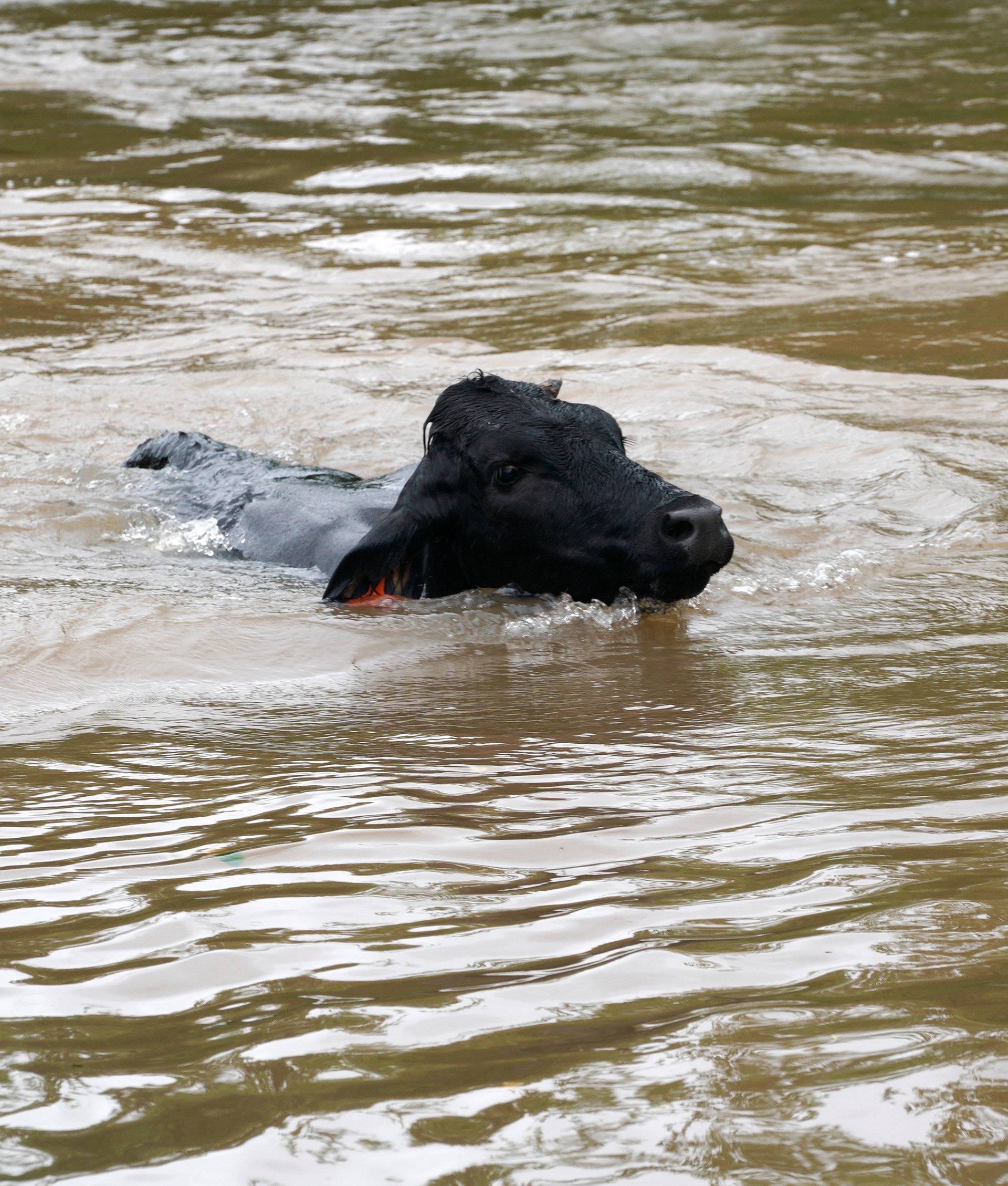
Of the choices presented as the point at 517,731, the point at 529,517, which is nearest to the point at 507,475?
the point at 529,517

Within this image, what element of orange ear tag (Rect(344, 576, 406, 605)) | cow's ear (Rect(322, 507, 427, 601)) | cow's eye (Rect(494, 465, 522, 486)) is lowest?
orange ear tag (Rect(344, 576, 406, 605))

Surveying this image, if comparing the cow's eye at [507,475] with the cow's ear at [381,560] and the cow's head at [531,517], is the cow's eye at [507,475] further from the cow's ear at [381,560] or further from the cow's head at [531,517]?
the cow's ear at [381,560]

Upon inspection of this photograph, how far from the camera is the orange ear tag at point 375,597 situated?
6.89 meters

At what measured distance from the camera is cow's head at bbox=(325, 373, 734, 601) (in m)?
6.29

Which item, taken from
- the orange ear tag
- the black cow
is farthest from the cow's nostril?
the orange ear tag

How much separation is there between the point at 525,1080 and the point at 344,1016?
407 millimetres

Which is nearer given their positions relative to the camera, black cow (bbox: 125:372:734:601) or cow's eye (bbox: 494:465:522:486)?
black cow (bbox: 125:372:734:601)

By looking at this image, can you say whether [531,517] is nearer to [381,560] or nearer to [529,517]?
[529,517]

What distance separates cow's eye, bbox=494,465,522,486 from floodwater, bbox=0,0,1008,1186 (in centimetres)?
55

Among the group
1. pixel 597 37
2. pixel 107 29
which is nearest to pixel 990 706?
pixel 597 37

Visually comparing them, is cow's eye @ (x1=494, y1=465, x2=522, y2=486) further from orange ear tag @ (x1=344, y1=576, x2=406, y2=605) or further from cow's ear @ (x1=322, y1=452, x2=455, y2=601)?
orange ear tag @ (x1=344, y1=576, x2=406, y2=605)

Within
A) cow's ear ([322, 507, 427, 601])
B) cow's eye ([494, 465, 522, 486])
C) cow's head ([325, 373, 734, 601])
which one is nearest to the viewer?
cow's head ([325, 373, 734, 601])

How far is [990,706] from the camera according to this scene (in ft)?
15.8

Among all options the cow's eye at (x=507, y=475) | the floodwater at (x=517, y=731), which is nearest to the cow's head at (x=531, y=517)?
the cow's eye at (x=507, y=475)
